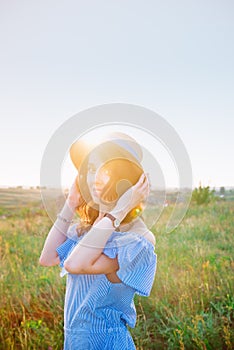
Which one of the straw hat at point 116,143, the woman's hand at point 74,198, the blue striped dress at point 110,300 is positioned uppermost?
the straw hat at point 116,143

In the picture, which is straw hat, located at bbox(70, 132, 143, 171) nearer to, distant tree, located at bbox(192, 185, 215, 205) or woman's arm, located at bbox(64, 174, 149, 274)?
woman's arm, located at bbox(64, 174, 149, 274)

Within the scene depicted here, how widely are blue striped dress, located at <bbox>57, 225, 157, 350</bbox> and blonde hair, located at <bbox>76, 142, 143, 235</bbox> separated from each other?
10cm

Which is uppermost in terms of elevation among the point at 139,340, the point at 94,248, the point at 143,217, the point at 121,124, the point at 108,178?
the point at 121,124

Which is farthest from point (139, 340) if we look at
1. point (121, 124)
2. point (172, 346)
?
point (121, 124)

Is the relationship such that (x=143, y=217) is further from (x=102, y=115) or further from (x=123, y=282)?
(x=102, y=115)

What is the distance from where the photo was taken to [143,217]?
1388mm

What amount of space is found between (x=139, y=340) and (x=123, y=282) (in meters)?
1.25

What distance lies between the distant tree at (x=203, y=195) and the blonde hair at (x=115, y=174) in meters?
4.50

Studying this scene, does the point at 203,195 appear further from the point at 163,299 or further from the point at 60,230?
the point at 60,230

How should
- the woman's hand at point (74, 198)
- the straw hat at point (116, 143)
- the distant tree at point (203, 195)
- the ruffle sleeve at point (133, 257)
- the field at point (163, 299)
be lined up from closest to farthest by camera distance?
the straw hat at point (116, 143), the ruffle sleeve at point (133, 257), the woman's hand at point (74, 198), the field at point (163, 299), the distant tree at point (203, 195)

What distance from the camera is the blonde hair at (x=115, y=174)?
129 cm

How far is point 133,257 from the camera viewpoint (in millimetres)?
1395

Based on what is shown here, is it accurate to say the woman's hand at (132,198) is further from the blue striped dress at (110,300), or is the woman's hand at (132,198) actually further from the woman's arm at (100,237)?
the blue striped dress at (110,300)


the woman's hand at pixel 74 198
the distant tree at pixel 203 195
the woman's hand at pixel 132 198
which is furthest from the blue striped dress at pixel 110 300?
the distant tree at pixel 203 195
